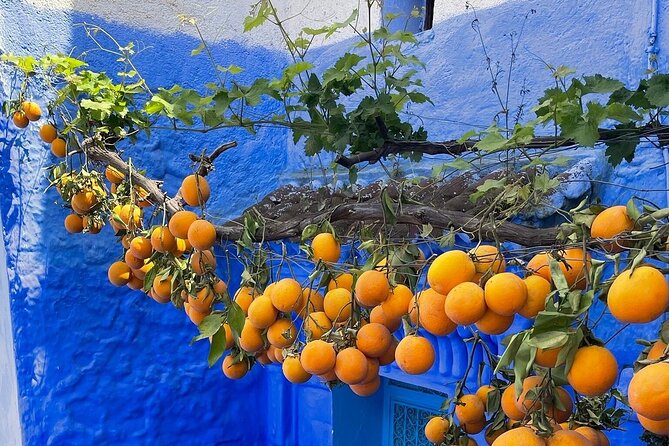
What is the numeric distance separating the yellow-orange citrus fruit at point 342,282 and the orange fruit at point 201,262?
1.62 ft

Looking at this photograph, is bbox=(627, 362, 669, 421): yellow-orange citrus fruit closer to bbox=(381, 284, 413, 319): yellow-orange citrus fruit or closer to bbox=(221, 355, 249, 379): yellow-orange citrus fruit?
bbox=(381, 284, 413, 319): yellow-orange citrus fruit

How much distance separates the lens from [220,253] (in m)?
4.13

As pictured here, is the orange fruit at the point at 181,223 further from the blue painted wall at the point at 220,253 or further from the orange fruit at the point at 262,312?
the blue painted wall at the point at 220,253

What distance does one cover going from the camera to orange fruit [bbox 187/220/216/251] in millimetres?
1837

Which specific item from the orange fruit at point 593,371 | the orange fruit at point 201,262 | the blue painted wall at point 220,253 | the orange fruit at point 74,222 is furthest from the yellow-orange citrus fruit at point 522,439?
the orange fruit at point 74,222

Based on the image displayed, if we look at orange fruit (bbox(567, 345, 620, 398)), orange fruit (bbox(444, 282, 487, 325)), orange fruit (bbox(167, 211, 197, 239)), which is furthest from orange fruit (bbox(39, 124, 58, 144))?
orange fruit (bbox(567, 345, 620, 398))

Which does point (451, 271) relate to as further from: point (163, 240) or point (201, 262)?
point (163, 240)

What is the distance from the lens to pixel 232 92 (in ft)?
6.34

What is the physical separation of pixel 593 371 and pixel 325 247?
0.83 meters

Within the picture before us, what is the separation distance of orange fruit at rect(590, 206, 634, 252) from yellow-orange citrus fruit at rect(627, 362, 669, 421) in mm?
266

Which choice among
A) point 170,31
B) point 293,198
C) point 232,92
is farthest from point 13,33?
point 232,92

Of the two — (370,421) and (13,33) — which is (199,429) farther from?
(13,33)

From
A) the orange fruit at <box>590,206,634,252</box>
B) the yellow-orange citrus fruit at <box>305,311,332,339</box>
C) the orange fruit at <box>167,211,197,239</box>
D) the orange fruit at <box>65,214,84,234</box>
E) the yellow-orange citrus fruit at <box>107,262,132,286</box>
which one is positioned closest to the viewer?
the orange fruit at <box>590,206,634,252</box>

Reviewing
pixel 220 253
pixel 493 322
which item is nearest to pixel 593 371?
pixel 493 322
